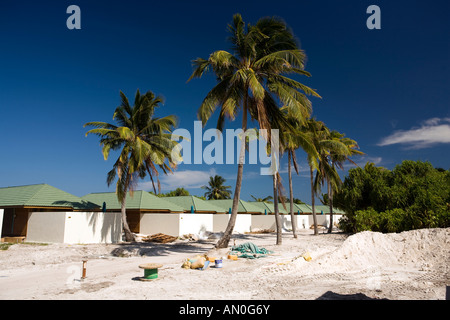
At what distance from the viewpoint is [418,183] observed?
1958 cm

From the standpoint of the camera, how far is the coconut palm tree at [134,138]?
18.3 metres

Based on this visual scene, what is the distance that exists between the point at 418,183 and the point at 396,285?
15324mm

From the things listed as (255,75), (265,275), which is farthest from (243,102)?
(265,275)

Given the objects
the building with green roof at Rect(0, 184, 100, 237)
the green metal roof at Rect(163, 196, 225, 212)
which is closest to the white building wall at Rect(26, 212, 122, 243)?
the building with green roof at Rect(0, 184, 100, 237)

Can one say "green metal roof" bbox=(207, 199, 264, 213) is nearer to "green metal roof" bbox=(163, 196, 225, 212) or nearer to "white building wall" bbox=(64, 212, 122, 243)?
"green metal roof" bbox=(163, 196, 225, 212)

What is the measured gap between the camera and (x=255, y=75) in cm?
1438

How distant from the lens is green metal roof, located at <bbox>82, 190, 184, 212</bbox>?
79.0ft

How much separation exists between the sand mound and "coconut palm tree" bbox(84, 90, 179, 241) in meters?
12.3

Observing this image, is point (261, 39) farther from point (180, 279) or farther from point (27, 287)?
point (27, 287)

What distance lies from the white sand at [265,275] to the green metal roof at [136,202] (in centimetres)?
1011

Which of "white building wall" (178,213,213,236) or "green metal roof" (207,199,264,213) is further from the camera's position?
"green metal roof" (207,199,264,213)

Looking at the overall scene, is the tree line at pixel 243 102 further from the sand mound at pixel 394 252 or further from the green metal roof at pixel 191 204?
the green metal roof at pixel 191 204

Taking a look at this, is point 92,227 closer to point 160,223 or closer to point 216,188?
point 160,223
